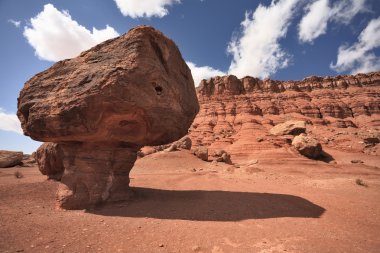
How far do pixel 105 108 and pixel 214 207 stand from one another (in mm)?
4579

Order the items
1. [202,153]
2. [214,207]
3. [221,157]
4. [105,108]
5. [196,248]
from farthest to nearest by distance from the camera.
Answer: [202,153], [221,157], [214,207], [105,108], [196,248]

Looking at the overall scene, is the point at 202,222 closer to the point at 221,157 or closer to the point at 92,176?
the point at 92,176

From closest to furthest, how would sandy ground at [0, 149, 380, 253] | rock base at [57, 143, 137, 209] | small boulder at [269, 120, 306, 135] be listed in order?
sandy ground at [0, 149, 380, 253], rock base at [57, 143, 137, 209], small boulder at [269, 120, 306, 135]

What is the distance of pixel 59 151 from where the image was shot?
1175 centimetres

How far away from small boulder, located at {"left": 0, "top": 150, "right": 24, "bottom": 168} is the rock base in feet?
62.5

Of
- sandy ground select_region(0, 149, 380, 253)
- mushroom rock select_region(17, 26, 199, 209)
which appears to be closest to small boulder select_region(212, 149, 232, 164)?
sandy ground select_region(0, 149, 380, 253)

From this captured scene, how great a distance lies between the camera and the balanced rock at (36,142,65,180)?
11.9 m

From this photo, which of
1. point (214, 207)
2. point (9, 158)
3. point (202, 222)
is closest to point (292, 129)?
point (214, 207)

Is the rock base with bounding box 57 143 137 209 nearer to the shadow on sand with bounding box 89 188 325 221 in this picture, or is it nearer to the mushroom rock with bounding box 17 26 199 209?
the mushroom rock with bounding box 17 26 199 209

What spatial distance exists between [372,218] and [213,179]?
24.0ft

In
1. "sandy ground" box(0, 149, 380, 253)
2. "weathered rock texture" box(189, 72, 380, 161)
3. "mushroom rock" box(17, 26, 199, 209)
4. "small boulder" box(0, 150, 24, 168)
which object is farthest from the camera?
"weathered rock texture" box(189, 72, 380, 161)

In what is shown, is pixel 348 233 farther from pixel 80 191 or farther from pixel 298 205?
pixel 80 191

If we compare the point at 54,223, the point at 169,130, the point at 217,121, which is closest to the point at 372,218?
the point at 169,130

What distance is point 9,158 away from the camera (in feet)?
72.1
